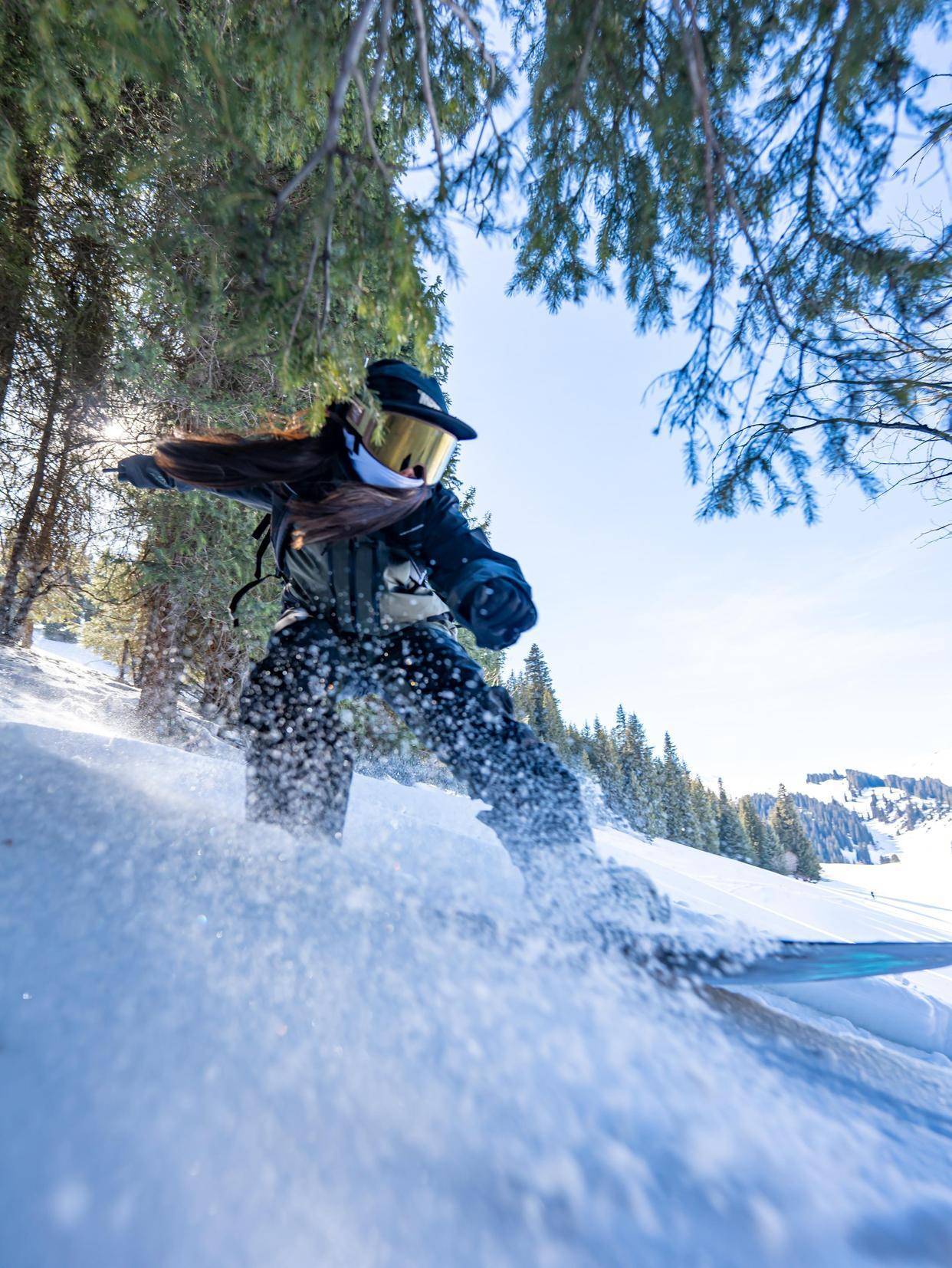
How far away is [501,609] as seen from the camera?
1989 mm

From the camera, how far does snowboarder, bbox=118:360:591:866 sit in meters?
1.84

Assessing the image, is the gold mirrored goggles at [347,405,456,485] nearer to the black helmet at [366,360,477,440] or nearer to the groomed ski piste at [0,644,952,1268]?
the black helmet at [366,360,477,440]

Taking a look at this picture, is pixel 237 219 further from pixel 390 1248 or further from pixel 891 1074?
pixel 891 1074

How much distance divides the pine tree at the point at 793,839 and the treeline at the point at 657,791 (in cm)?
5

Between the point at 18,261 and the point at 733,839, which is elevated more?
the point at 18,261

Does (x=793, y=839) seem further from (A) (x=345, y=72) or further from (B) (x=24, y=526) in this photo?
(A) (x=345, y=72)

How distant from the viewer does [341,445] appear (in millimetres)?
1967

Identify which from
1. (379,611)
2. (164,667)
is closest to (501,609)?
(379,611)

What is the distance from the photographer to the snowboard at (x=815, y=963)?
1.49m

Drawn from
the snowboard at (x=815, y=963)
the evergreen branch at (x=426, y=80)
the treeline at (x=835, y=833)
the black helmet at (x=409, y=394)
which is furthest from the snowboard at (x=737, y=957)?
the treeline at (x=835, y=833)

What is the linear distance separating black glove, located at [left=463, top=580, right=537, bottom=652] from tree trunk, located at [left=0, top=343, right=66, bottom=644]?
7.45m

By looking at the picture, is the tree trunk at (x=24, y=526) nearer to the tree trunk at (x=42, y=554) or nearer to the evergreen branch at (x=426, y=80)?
the tree trunk at (x=42, y=554)

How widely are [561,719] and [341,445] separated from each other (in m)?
26.0

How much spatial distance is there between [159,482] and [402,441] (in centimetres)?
112
